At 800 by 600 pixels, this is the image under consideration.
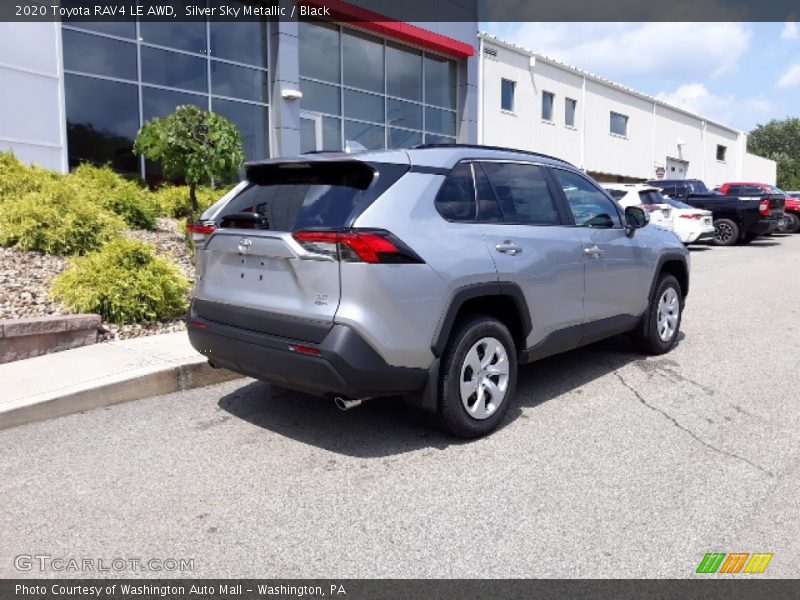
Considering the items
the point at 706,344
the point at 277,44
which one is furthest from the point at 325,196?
the point at 277,44

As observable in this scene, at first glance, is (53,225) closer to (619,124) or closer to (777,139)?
(619,124)

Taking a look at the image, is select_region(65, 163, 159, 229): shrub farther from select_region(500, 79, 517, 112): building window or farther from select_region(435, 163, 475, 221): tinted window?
select_region(500, 79, 517, 112): building window

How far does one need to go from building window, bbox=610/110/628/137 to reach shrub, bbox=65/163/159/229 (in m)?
27.0

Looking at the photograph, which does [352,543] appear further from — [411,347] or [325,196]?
[325,196]

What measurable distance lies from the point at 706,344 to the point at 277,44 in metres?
13.5

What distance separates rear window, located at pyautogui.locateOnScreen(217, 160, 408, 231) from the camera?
147 inches

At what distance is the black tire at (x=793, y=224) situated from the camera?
78.5 ft

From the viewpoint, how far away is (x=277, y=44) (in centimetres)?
1661

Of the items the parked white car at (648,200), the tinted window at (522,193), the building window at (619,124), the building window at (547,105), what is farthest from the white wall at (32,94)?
the building window at (619,124)

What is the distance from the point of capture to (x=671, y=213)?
52.2 ft

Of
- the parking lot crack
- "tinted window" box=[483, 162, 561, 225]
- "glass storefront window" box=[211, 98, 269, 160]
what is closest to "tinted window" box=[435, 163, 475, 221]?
"tinted window" box=[483, 162, 561, 225]

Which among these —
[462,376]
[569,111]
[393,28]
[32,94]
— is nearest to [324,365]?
[462,376]

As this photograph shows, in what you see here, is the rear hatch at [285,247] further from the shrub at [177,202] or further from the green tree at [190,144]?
the shrub at [177,202]

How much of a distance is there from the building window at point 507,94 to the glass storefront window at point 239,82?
423 inches
